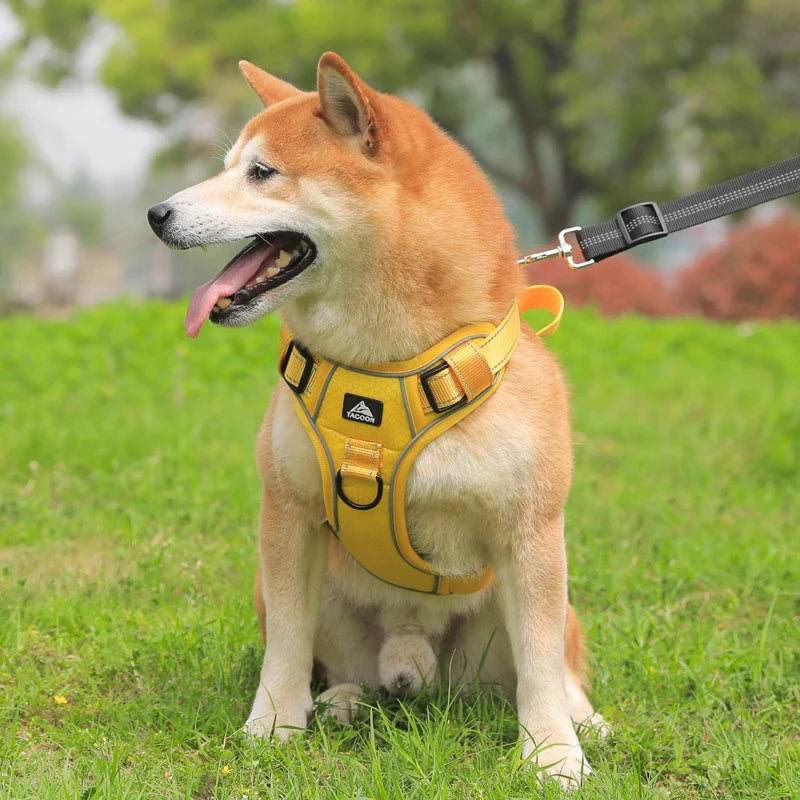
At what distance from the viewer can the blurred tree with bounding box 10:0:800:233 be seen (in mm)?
20219

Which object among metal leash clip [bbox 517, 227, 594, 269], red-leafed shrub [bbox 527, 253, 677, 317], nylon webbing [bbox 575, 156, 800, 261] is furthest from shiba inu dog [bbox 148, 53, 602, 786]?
red-leafed shrub [bbox 527, 253, 677, 317]

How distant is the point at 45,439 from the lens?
5.17 meters

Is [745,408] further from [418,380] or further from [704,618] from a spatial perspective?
[418,380]

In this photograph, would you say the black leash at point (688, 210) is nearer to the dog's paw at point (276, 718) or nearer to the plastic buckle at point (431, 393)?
the plastic buckle at point (431, 393)

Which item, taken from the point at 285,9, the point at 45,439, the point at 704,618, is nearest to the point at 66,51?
the point at 285,9

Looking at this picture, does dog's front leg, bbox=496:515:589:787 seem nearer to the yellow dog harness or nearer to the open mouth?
the yellow dog harness

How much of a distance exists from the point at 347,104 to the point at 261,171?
0.27 m

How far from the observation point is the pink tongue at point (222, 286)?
2387 mm

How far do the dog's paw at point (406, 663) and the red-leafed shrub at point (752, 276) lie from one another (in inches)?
471

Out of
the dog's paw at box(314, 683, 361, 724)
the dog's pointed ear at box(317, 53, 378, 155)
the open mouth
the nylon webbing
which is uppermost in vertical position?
the dog's pointed ear at box(317, 53, 378, 155)

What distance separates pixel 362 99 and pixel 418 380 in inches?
26.3

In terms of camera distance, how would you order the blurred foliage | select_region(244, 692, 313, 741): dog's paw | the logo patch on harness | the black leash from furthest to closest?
the blurred foliage < the black leash < select_region(244, 692, 313, 741): dog's paw < the logo patch on harness

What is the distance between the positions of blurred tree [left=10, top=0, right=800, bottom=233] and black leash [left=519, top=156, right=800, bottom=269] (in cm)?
1811

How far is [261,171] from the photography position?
2463mm
